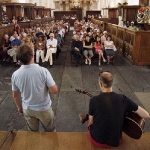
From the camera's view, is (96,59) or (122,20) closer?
(96,59)

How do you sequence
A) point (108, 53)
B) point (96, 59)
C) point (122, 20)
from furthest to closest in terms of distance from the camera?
1. point (122, 20)
2. point (96, 59)
3. point (108, 53)

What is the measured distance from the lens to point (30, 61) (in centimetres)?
247

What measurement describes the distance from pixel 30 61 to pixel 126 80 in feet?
15.0

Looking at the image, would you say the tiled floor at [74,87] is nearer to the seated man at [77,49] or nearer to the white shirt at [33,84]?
the seated man at [77,49]

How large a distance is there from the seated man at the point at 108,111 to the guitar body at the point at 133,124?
62 millimetres

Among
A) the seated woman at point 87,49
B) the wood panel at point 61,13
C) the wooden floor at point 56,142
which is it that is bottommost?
the wooden floor at point 56,142

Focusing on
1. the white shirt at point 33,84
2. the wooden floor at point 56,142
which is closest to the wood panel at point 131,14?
the wooden floor at point 56,142

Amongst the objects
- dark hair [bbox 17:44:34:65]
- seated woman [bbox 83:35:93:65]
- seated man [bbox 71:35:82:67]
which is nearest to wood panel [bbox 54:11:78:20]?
seated man [bbox 71:35:82:67]

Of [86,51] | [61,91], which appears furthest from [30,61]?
[86,51]

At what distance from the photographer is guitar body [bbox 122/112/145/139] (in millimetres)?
2334

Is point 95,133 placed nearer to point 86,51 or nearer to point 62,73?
point 62,73

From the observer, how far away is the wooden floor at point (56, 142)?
2.70 metres

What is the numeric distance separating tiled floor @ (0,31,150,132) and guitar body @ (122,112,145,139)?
153 centimetres

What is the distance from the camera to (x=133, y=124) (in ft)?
7.70
